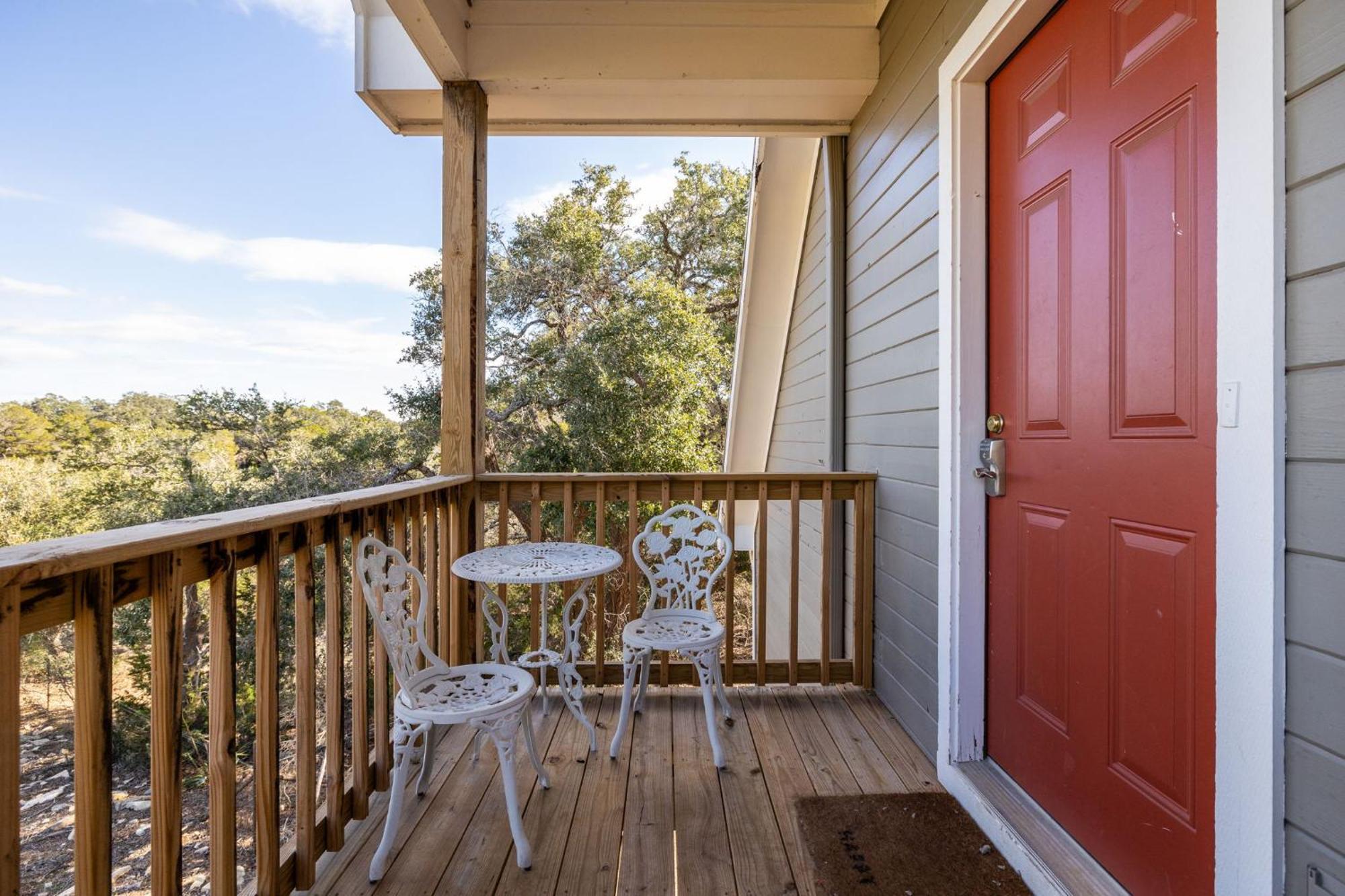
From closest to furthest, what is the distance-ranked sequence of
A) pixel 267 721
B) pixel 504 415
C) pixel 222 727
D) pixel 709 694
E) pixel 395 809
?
pixel 222 727, pixel 267 721, pixel 395 809, pixel 709 694, pixel 504 415

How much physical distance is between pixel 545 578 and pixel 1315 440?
169 cm

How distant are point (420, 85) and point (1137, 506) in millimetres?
2984

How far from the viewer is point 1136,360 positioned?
133 cm

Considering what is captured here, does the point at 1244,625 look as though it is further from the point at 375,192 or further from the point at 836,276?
the point at 375,192

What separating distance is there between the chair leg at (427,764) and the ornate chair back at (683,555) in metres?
0.87

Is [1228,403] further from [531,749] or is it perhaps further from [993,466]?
[531,749]

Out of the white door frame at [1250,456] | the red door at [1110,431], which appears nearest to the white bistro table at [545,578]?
the red door at [1110,431]

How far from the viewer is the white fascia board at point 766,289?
4.21 metres

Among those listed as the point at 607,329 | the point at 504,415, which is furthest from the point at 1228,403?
the point at 504,415

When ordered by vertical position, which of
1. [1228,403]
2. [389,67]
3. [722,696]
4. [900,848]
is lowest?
[900,848]

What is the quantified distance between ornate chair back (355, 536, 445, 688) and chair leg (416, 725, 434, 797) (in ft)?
0.80

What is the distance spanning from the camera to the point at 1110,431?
1408 millimetres

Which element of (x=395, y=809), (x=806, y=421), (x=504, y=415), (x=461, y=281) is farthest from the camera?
(x=504, y=415)

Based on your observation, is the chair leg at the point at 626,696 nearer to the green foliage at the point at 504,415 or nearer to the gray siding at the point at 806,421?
the gray siding at the point at 806,421
